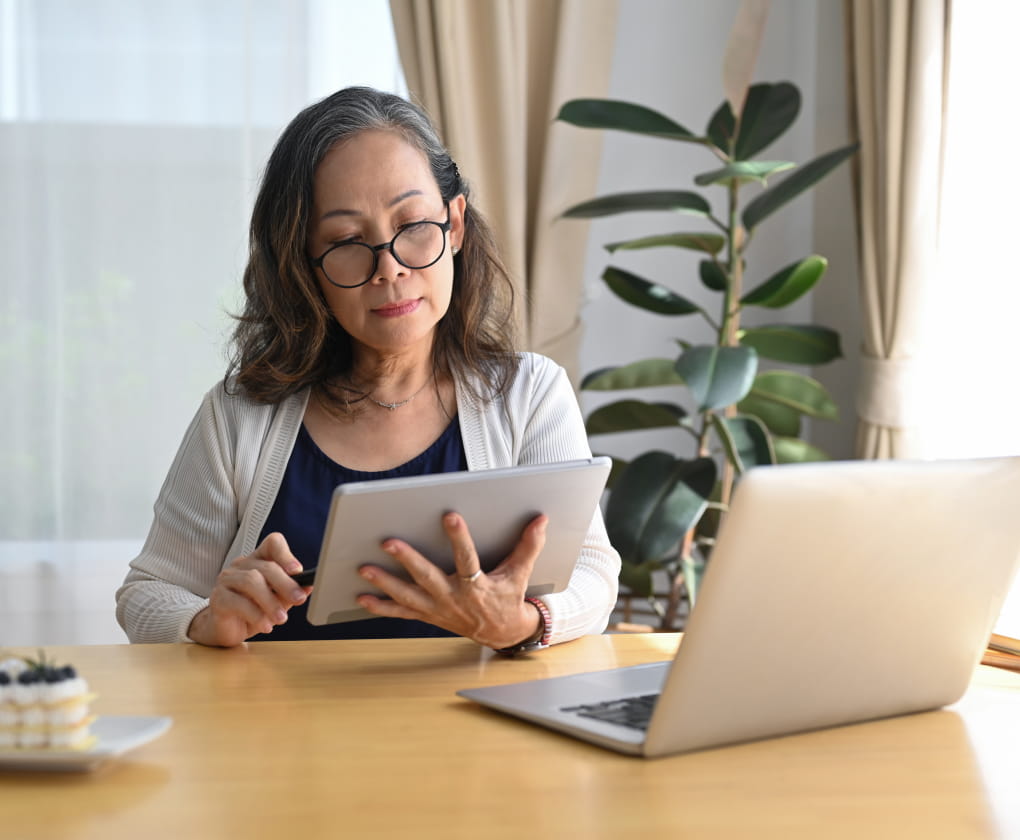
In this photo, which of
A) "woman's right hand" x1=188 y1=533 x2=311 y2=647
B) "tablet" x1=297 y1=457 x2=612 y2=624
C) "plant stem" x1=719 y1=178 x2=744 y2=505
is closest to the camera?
"tablet" x1=297 y1=457 x2=612 y2=624

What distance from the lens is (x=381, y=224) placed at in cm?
157

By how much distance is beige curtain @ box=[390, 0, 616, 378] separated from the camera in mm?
3012

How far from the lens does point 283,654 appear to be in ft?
4.07

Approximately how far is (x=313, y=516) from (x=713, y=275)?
5.09 feet

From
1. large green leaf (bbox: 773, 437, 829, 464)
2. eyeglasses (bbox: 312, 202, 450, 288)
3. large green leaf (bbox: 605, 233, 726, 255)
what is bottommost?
large green leaf (bbox: 773, 437, 829, 464)

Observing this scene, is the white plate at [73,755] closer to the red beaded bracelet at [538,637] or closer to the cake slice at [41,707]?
the cake slice at [41,707]

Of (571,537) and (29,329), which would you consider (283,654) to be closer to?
(571,537)

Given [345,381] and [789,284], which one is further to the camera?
[789,284]

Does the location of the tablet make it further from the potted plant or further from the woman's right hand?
the potted plant

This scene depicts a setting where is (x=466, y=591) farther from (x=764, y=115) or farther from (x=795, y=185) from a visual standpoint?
(x=764, y=115)

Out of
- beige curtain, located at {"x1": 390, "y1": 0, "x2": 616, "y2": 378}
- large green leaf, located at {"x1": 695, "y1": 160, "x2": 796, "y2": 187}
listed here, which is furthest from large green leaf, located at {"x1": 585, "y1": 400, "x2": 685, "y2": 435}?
large green leaf, located at {"x1": 695, "y1": 160, "x2": 796, "y2": 187}

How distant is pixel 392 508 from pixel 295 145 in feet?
2.53

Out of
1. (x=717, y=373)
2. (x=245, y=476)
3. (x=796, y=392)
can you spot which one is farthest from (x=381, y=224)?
(x=796, y=392)

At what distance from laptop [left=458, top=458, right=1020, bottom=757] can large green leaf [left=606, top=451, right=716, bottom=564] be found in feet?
5.30
